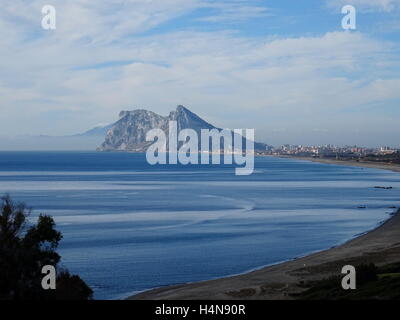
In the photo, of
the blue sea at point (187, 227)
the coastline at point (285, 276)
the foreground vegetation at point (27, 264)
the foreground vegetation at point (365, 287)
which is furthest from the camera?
the blue sea at point (187, 227)

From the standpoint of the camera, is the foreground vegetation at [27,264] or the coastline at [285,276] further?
the coastline at [285,276]

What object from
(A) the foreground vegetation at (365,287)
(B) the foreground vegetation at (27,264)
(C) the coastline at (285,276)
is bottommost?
(C) the coastline at (285,276)

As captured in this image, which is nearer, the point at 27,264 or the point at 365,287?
the point at 27,264

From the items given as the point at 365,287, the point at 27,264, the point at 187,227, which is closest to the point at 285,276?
the point at 365,287

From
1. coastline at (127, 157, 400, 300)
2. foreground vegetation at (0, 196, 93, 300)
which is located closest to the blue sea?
coastline at (127, 157, 400, 300)

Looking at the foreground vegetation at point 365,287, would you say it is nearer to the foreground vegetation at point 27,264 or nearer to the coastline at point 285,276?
the coastline at point 285,276

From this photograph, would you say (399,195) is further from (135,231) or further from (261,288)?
(261,288)

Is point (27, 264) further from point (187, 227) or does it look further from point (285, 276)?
point (187, 227)

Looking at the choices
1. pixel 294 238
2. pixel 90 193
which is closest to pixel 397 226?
pixel 294 238

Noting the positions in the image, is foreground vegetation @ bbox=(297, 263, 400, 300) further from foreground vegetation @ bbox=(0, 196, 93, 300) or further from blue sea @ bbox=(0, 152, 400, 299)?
foreground vegetation @ bbox=(0, 196, 93, 300)

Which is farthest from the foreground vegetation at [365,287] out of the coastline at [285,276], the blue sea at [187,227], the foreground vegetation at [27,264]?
the foreground vegetation at [27,264]
